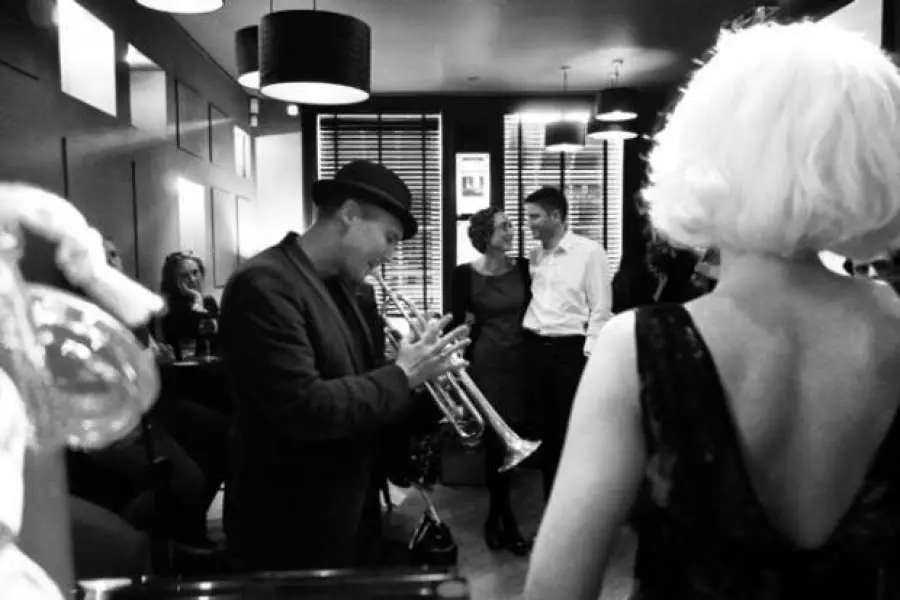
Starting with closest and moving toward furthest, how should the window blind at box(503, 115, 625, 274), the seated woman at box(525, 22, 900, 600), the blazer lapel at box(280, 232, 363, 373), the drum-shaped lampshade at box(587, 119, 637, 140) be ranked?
the seated woman at box(525, 22, 900, 600), the blazer lapel at box(280, 232, 363, 373), the drum-shaped lampshade at box(587, 119, 637, 140), the window blind at box(503, 115, 625, 274)

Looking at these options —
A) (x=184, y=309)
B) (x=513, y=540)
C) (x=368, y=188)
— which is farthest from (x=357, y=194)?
(x=184, y=309)

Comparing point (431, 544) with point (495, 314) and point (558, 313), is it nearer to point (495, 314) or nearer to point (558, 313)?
point (495, 314)

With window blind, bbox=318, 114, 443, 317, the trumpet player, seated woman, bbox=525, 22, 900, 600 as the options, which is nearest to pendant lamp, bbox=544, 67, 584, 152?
window blind, bbox=318, 114, 443, 317

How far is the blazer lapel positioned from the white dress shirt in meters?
2.09

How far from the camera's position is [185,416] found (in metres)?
3.48

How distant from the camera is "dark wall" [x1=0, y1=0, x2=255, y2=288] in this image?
116 inches

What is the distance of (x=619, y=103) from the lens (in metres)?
5.32

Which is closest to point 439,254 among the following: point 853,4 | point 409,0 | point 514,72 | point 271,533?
point 514,72

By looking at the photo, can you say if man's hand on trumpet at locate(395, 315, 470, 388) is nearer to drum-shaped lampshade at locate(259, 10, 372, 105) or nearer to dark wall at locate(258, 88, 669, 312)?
drum-shaped lampshade at locate(259, 10, 372, 105)

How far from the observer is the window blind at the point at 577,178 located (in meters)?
7.33

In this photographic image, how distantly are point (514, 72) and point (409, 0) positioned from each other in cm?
202

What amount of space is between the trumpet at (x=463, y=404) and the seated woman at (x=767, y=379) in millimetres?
1584

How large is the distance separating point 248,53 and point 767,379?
3.75 metres

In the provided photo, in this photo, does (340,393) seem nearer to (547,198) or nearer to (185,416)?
(185,416)
